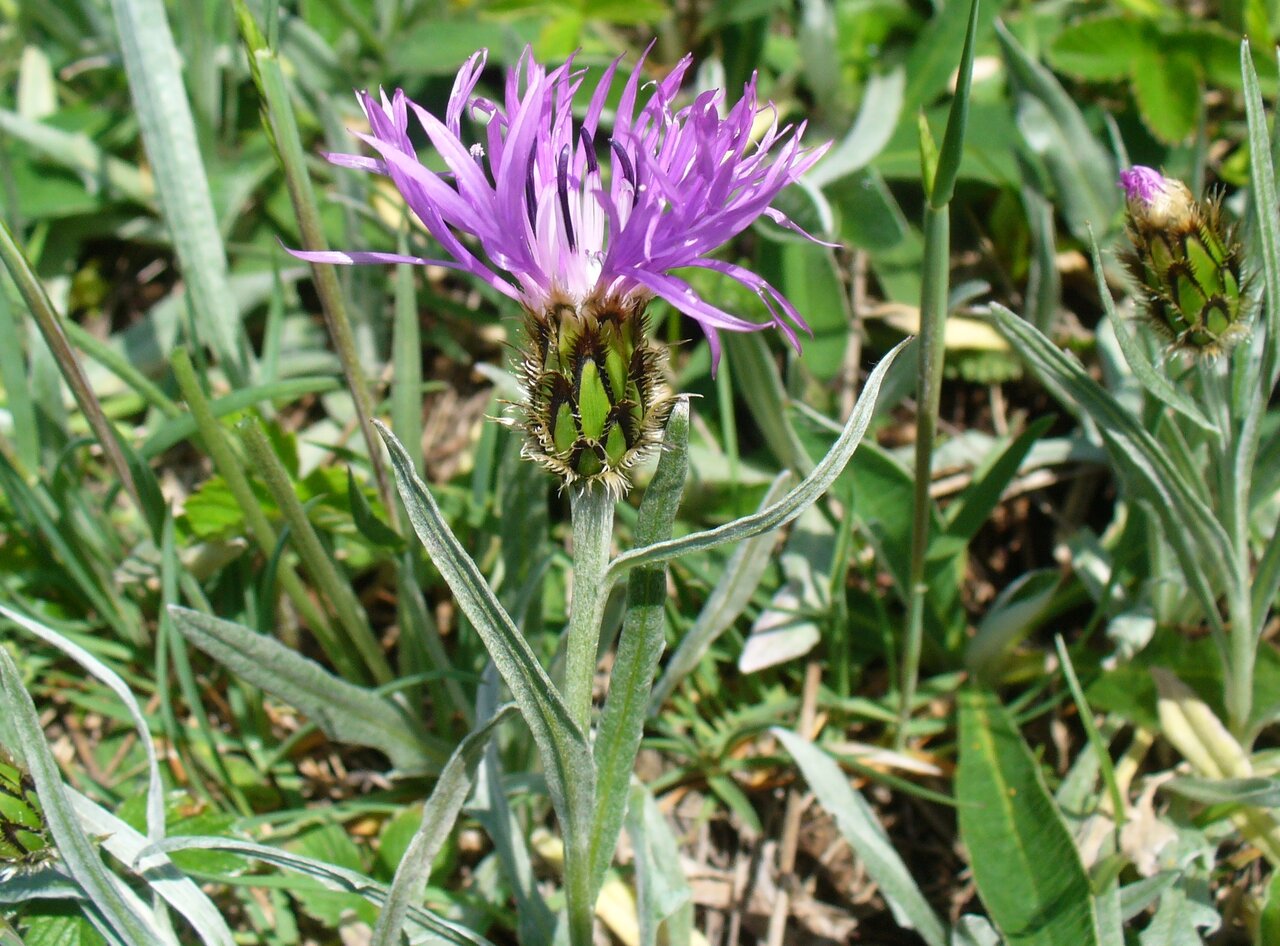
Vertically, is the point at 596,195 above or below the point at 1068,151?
below

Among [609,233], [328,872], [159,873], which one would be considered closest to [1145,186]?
[609,233]

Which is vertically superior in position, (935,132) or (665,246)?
(935,132)

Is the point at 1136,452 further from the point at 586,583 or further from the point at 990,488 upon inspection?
the point at 586,583

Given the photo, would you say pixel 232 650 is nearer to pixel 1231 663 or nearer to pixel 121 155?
pixel 1231 663

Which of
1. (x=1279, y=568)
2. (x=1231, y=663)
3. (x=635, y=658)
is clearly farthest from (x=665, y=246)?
(x=1231, y=663)

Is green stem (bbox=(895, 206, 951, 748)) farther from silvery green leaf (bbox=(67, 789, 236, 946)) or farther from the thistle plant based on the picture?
silvery green leaf (bbox=(67, 789, 236, 946))

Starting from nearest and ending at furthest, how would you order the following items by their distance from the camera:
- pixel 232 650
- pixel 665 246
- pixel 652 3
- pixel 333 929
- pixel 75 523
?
pixel 665 246, pixel 232 650, pixel 333 929, pixel 75 523, pixel 652 3

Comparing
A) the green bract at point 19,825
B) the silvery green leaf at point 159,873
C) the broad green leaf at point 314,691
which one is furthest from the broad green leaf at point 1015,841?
the green bract at point 19,825
